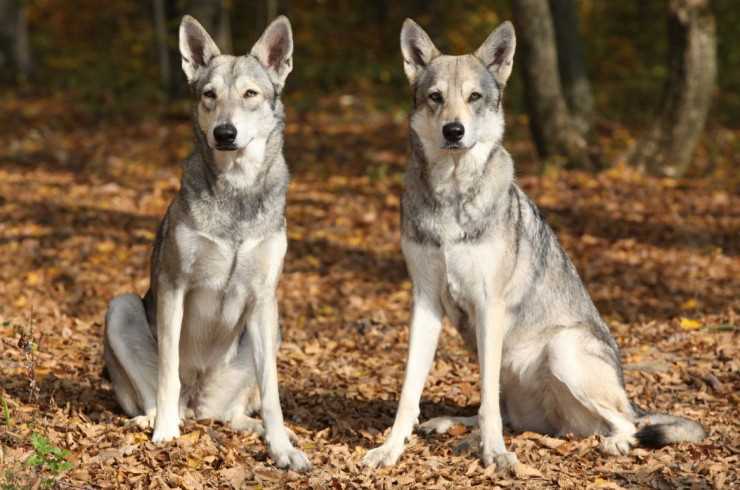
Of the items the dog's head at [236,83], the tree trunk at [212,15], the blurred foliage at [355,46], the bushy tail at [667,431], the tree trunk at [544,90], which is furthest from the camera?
the blurred foliage at [355,46]

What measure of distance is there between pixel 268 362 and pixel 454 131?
1.78 m

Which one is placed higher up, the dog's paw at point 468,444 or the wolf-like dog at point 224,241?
the wolf-like dog at point 224,241

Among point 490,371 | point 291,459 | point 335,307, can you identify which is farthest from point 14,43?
point 490,371

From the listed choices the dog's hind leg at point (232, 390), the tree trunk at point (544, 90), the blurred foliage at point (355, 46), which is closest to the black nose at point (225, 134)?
the dog's hind leg at point (232, 390)

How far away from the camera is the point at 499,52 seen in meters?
6.14

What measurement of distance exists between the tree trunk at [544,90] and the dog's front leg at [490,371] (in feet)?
27.3

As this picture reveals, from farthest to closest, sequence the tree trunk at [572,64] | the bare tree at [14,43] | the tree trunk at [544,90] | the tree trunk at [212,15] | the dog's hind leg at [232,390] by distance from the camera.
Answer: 1. the bare tree at [14,43]
2. the tree trunk at [212,15]
3. the tree trunk at [572,64]
4. the tree trunk at [544,90]
5. the dog's hind leg at [232,390]

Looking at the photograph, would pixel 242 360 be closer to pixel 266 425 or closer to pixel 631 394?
pixel 266 425

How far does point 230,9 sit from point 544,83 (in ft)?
45.9

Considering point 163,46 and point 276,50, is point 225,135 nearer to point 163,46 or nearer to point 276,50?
point 276,50

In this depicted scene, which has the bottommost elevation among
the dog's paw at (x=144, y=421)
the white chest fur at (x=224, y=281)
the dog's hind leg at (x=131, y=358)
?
the dog's paw at (x=144, y=421)

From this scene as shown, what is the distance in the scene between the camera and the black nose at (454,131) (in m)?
5.75

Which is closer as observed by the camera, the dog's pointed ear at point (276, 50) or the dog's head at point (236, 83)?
the dog's head at point (236, 83)

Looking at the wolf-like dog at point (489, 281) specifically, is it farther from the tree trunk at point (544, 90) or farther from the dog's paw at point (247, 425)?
the tree trunk at point (544, 90)
